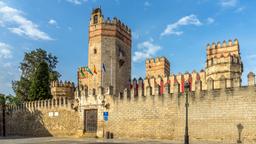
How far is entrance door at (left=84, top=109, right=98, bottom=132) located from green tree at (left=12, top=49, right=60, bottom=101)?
25.4m

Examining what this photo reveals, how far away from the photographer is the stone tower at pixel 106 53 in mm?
35031

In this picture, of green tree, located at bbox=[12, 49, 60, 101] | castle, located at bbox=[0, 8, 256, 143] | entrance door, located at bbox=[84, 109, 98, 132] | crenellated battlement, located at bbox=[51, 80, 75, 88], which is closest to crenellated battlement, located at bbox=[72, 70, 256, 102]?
castle, located at bbox=[0, 8, 256, 143]

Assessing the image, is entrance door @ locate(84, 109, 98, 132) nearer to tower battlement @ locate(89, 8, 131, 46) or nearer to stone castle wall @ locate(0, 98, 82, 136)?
stone castle wall @ locate(0, 98, 82, 136)

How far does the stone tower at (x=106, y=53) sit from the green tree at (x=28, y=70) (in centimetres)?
1879

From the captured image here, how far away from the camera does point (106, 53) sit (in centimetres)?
3512

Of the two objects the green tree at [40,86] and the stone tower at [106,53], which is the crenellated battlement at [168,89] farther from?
the green tree at [40,86]

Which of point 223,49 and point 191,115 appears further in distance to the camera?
point 223,49

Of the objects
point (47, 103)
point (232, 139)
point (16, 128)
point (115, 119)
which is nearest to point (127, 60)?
point (47, 103)

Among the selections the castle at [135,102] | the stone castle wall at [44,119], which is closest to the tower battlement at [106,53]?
the castle at [135,102]

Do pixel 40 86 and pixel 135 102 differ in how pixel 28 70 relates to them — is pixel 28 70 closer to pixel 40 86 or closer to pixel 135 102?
pixel 40 86

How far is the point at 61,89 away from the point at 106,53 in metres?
12.0

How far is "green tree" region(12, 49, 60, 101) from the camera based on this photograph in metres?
51.8

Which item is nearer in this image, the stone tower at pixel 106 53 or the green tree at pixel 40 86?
the stone tower at pixel 106 53

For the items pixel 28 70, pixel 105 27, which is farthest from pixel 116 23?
pixel 28 70
